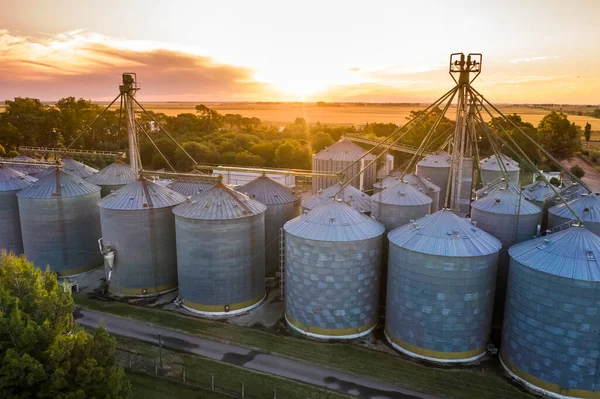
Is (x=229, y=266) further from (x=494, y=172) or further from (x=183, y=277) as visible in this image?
(x=494, y=172)

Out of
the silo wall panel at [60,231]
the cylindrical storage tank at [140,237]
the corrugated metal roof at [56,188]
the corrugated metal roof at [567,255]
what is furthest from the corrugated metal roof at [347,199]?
the corrugated metal roof at [56,188]

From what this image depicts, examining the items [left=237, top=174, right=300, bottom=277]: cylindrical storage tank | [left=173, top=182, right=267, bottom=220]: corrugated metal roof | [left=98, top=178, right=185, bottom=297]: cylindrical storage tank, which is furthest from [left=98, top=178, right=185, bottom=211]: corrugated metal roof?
[left=237, top=174, right=300, bottom=277]: cylindrical storage tank

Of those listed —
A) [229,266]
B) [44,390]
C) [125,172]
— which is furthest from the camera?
[125,172]

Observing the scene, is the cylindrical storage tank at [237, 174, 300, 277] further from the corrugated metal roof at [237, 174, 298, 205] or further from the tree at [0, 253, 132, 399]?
the tree at [0, 253, 132, 399]

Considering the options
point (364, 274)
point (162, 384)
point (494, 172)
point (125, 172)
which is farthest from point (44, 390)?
point (494, 172)

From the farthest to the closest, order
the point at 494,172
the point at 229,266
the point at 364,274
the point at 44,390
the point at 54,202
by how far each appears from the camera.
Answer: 1. the point at 494,172
2. the point at 54,202
3. the point at 229,266
4. the point at 364,274
5. the point at 44,390

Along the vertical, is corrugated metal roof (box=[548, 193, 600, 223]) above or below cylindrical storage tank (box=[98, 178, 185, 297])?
above

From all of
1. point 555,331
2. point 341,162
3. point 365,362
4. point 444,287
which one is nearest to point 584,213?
point 555,331
